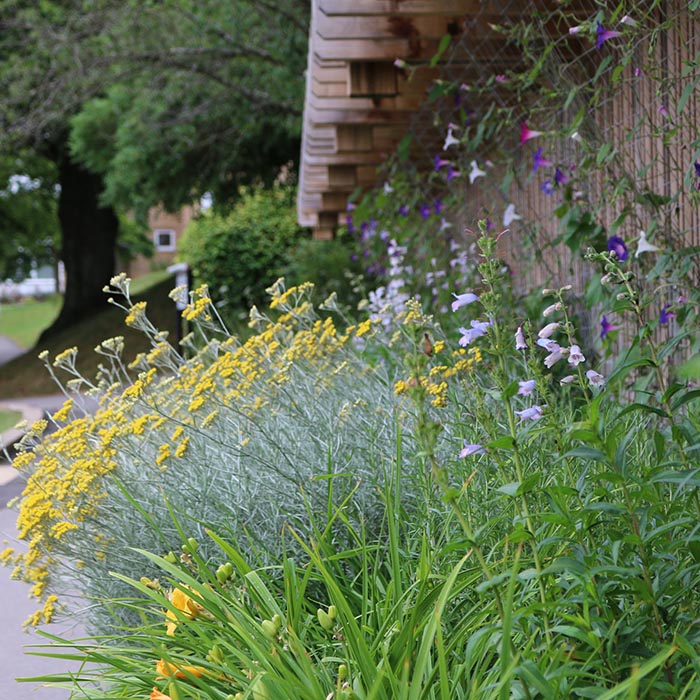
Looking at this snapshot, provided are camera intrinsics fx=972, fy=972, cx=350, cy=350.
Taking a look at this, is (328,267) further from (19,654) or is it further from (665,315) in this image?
(19,654)

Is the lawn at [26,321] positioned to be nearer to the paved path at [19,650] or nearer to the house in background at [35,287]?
the house in background at [35,287]

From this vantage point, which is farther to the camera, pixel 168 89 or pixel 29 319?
pixel 29 319

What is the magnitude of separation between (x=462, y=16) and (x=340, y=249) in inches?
427

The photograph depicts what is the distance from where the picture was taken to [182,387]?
401 centimetres

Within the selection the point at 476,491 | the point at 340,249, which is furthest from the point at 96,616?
the point at 340,249

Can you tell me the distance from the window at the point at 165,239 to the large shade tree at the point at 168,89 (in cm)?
4349

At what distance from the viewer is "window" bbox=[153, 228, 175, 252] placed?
61781 millimetres

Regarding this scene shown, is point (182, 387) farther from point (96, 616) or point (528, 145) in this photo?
point (528, 145)

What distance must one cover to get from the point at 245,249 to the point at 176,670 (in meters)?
17.8

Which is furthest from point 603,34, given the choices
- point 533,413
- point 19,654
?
point 19,654

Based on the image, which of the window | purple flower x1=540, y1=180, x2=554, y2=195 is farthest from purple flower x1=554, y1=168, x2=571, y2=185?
the window

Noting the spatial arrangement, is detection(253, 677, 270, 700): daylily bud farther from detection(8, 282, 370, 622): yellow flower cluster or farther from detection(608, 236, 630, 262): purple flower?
detection(608, 236, 630, 262): purple flower

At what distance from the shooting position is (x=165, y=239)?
6253cm

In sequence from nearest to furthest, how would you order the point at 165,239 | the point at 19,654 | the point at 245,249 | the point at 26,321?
1. the point at 19,654
2. the point at 245,249
3. the point at 26,321
4. the point at 165,239
